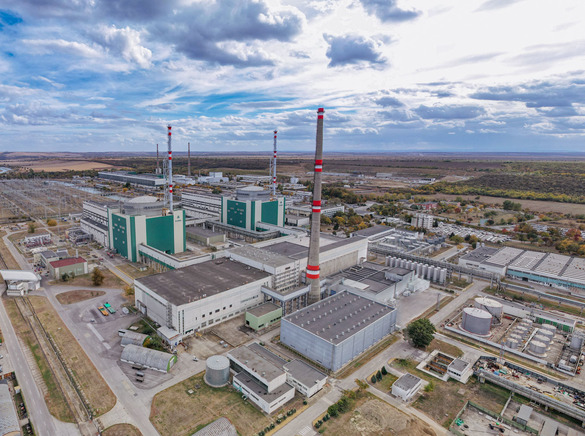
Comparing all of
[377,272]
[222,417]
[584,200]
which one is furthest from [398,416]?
[584,200]

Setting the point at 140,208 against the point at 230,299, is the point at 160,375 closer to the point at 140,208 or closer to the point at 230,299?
the point at 230,299

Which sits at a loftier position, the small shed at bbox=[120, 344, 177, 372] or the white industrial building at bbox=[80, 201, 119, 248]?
the white industrial building at bbox=[80, 201, 119, 248]

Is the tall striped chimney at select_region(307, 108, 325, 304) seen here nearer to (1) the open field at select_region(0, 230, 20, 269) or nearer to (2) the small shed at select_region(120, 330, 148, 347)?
(2) the small shed at select_region(120, 330, 148, 347)

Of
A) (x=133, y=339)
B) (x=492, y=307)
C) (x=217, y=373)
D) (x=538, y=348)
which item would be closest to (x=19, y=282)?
(x=133, y=339)

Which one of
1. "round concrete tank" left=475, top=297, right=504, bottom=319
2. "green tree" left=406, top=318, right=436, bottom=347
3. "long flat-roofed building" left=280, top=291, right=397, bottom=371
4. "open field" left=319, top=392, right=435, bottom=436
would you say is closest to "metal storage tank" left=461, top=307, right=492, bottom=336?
"round concrete tank" left=475, top=297, right=504, bottom=319

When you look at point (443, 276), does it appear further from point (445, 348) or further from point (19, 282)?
point (19, 282)

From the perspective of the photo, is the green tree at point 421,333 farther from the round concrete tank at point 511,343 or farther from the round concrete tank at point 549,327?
the round concrete tank at point 549,327

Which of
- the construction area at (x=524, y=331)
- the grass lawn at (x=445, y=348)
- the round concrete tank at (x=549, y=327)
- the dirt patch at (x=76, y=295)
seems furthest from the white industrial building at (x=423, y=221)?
the dirt patch at (x=76, y=295)

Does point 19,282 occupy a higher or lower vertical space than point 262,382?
higher
